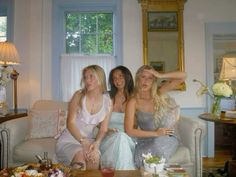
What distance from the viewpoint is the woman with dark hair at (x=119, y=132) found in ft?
6.97

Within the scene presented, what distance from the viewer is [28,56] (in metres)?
4.03

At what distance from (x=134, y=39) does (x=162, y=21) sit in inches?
18.5

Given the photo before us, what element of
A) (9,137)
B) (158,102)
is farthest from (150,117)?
(9,137)

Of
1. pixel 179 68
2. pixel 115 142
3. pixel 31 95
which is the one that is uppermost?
pixel 179 68

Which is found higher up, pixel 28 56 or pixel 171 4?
pixel 171 4

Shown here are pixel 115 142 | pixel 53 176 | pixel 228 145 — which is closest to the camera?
pixel 53 176

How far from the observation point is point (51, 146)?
268 centimetres

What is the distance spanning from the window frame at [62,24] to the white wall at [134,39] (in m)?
0.08

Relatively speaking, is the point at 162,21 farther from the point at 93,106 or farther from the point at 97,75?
the point at 93,106

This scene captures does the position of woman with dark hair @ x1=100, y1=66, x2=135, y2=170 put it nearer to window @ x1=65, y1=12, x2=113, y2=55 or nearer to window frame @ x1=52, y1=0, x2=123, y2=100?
window frame @ x1=52, y1=0, x2=123, y2=100

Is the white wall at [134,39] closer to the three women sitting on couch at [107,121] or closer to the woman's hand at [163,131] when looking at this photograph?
the three women sitting on couch at [107,121]

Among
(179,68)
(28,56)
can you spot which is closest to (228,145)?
→ (179,68)

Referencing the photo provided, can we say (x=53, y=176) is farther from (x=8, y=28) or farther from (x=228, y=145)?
(x=228, y=145)

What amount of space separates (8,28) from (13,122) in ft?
5.74
